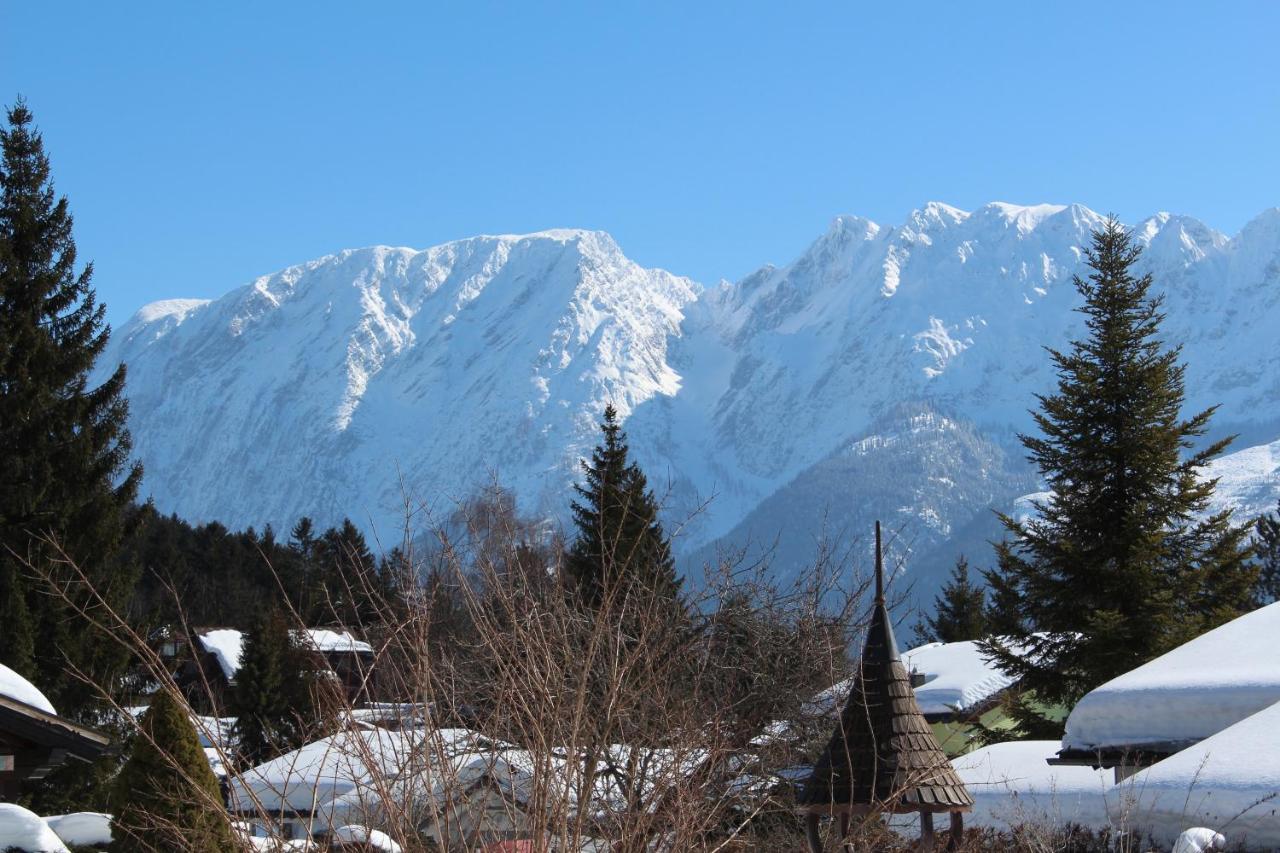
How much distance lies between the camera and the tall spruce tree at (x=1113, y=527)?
25.2 meters

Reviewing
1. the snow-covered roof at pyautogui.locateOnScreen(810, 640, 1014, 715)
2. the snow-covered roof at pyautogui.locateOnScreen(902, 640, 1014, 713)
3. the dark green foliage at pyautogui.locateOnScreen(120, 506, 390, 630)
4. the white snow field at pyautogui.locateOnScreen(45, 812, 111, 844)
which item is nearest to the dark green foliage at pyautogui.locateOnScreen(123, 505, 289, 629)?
the dark green foliage at pyautogui.locateOnScreen(120, 506, 390, 630)

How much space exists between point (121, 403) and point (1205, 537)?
20.1 meters

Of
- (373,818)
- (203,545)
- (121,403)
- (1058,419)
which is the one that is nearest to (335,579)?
(203,545)

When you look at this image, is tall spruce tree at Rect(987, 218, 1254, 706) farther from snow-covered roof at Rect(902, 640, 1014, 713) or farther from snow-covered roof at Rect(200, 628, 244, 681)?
snow-covered roof at Rect(200, 628, 244, 681)

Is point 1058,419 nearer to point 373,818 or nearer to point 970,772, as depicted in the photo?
point 970,772

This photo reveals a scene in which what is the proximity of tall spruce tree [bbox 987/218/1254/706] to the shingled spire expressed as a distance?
16.6 meters

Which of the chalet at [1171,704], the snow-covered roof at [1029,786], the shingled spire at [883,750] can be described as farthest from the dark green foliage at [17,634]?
the shingled spire at [883,750]

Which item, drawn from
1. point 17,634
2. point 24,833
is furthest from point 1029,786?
point 17,634

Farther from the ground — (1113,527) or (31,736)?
(1113,527)

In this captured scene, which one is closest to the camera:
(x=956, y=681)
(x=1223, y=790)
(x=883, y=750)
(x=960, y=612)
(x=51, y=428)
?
(x=883, y=750)

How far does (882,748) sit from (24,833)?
8657 mm

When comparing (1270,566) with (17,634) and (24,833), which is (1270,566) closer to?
(17,634)

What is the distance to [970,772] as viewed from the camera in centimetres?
2203

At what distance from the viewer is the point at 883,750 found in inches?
350
